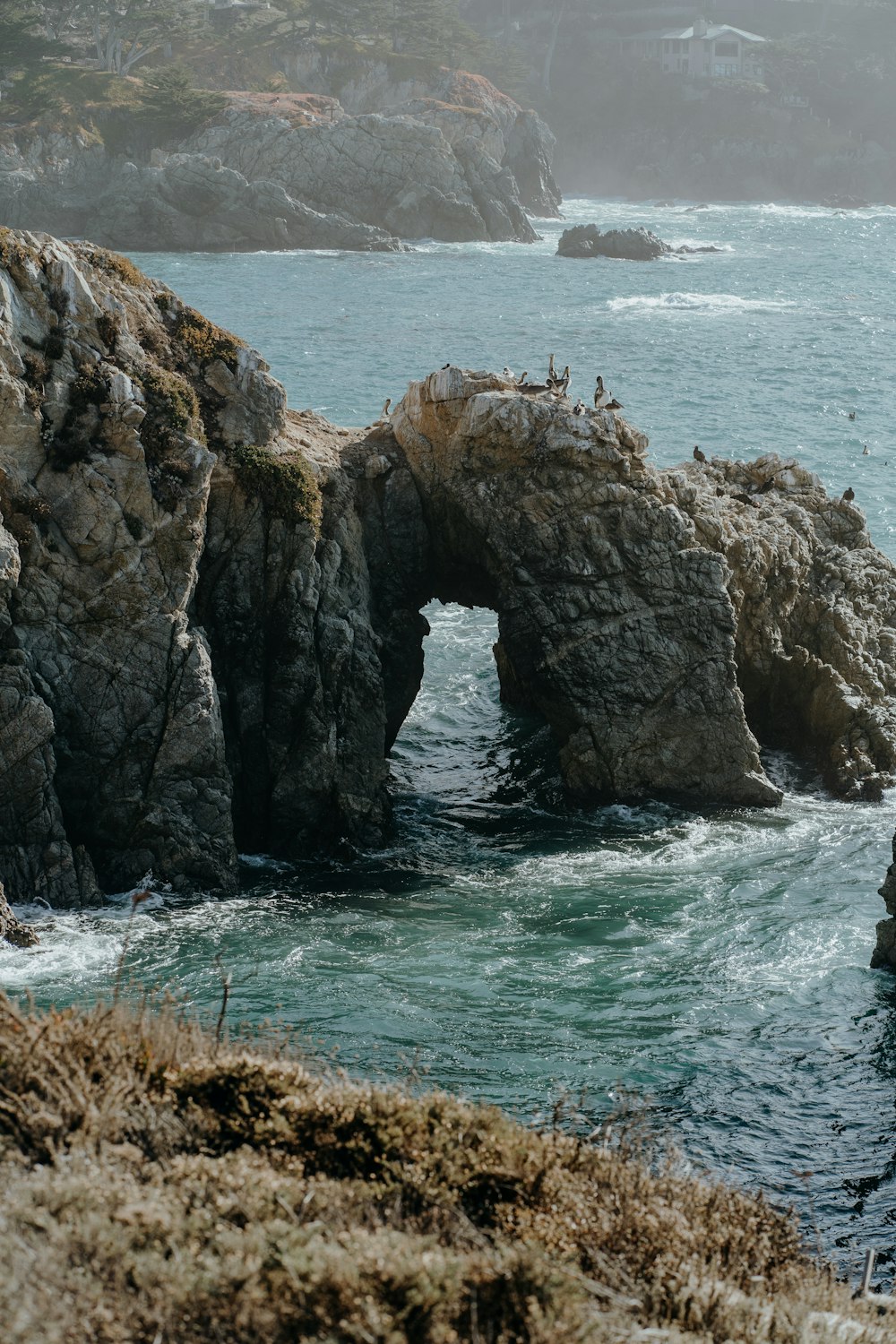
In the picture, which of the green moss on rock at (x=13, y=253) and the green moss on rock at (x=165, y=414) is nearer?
the green moss on rock at (x=13, y=253)

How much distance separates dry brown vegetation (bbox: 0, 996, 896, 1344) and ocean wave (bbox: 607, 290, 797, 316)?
284 feet

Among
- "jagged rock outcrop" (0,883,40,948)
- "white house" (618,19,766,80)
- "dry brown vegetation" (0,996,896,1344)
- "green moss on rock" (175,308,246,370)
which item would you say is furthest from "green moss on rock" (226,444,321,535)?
"white house" (618,19,766,80)

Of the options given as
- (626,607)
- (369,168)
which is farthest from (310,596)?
(369,168)

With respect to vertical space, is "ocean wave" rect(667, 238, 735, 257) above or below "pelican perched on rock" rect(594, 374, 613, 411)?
above

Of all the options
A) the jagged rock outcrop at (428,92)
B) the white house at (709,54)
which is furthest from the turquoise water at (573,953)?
the white house at (709,54)

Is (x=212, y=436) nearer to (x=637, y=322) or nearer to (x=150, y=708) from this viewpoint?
(x=150, y=708)

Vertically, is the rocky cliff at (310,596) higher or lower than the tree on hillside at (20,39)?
lower

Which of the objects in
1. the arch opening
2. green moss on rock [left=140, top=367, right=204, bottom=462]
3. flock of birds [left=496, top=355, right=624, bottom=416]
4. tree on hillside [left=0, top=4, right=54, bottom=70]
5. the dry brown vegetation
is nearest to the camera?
the dry brown vegetation

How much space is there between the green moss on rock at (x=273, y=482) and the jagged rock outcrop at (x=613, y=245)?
9433 centimetres

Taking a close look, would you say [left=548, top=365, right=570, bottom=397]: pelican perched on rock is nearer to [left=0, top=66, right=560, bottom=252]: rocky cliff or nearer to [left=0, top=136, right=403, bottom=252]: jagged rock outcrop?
[left=0, top=136, right=403, bottom=252]: jagged rock outcrop

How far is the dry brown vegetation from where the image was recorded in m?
11.4

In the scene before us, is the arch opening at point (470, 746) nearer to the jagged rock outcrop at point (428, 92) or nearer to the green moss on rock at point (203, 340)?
the green moss on rock at point (203, 340)

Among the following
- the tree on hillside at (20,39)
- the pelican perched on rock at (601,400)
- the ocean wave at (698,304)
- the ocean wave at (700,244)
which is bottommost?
the pelican perched on rock at (601,400)

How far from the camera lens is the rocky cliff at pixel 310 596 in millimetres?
28422
